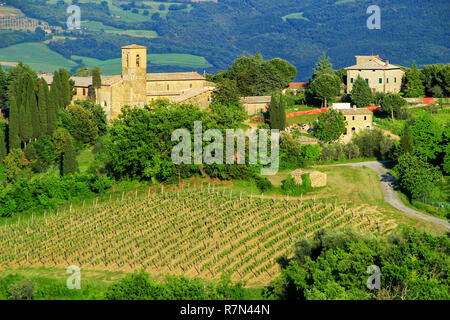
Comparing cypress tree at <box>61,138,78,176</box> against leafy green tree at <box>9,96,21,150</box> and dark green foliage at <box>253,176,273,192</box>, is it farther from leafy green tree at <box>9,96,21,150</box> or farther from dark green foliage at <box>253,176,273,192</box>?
dark green foliage at <box>253,176,273,192</box>

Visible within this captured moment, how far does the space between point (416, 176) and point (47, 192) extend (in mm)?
21853

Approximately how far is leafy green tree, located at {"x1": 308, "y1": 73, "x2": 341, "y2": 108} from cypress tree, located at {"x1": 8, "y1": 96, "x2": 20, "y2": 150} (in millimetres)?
24620

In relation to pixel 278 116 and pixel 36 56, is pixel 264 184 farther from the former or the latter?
pixel 36 56

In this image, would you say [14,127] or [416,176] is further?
[14,127]

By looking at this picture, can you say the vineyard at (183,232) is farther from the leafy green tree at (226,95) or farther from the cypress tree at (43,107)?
the leafy green tree at (226,95)

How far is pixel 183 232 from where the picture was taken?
133ft

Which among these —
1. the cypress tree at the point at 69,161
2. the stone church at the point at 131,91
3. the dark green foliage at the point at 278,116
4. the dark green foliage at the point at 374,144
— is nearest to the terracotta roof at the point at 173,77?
the stone church at the point at 131,91

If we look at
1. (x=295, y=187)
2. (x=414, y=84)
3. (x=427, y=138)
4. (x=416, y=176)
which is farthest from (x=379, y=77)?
(x=416, y=176)

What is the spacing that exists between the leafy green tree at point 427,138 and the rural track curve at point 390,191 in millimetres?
2413

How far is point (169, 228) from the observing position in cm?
4138

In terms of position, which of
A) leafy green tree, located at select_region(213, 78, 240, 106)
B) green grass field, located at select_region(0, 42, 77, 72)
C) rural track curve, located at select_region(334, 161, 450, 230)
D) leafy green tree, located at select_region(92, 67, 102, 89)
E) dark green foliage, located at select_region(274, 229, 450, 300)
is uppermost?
green grass field, located at select_region(0, 42, 77, 72)

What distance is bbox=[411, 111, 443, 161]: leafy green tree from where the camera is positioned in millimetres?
48750

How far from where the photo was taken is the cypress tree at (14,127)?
199 feet

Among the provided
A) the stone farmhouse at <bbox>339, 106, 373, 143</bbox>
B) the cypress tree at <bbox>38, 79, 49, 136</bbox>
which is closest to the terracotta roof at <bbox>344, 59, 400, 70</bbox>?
the stone farmhouse at <bbox>339, 106, 373, 143</bbox>
